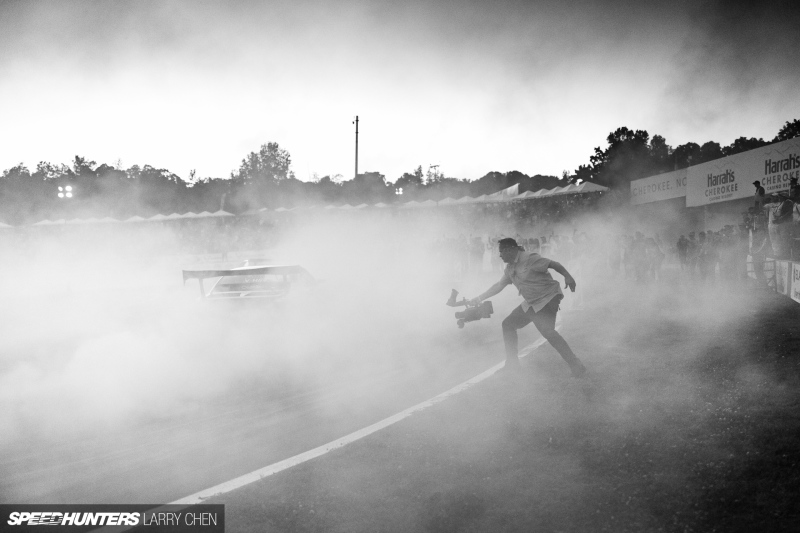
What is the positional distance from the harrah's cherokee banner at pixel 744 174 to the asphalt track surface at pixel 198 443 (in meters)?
17.1

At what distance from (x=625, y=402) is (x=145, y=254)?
28.3 m

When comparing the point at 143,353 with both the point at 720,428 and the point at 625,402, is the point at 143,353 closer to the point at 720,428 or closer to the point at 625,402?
the point at 625,402

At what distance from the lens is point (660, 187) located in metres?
27.8

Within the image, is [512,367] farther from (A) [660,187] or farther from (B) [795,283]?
(A) [660,187]

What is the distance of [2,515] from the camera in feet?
11.4

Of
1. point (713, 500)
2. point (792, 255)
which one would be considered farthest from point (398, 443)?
point (792, 255)

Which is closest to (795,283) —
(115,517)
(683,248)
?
(683,248)

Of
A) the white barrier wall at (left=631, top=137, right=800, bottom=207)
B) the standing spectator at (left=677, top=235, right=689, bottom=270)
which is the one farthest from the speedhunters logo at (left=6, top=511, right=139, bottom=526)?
the white barrier wall at (left=631, top=137, right=800, bottom=207)

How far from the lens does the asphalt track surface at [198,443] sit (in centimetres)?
384

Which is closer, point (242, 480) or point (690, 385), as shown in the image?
point (242, 480)

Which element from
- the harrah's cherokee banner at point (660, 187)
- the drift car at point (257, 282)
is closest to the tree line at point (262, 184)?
the harrah's cherokee banner at point (660, 187)

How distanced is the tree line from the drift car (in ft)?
85.2

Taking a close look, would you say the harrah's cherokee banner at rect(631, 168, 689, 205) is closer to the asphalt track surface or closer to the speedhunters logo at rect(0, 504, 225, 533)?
the asphalt track surface

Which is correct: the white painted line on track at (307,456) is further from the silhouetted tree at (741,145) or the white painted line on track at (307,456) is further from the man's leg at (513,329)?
the silhouetted tree at (741,145)
